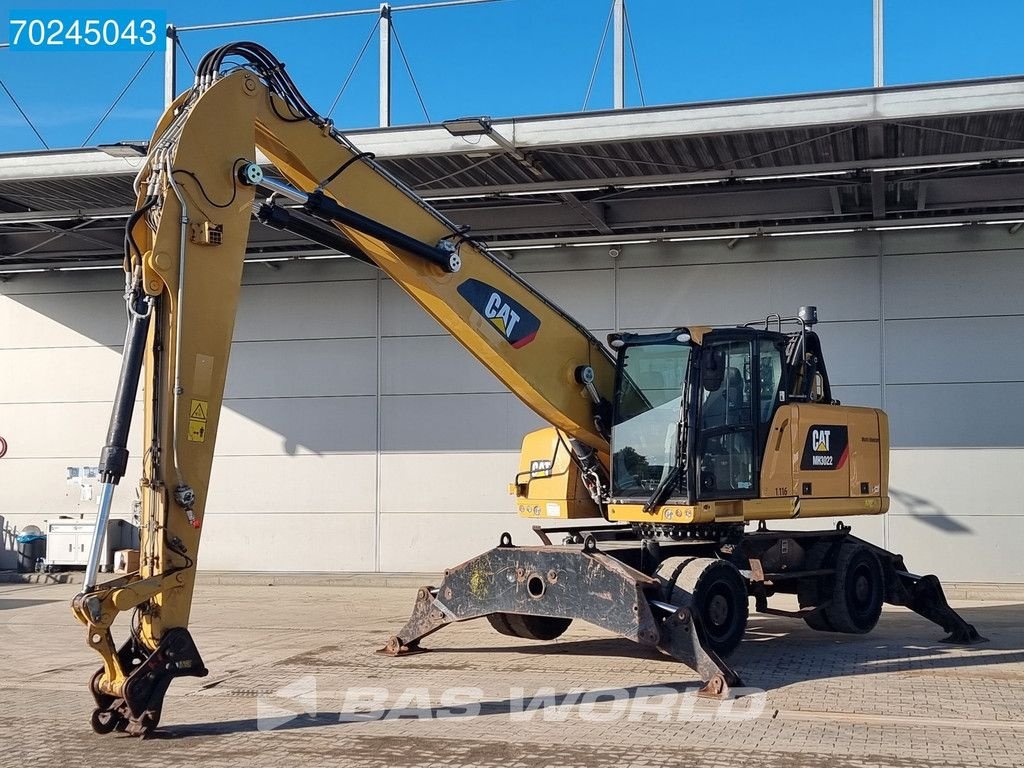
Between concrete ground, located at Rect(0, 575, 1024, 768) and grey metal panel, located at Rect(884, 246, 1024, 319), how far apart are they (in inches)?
207

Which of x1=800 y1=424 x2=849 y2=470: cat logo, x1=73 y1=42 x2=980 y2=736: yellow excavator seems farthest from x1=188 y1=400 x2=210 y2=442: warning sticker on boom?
x1=800 y1=424 x2=849 y2=470: cat logo

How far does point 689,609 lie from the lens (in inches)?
370

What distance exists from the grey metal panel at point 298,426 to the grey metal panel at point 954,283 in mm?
8478

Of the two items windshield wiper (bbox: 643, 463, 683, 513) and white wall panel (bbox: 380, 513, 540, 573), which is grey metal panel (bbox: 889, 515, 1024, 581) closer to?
white wall panel (bbox: 380, 513, 540, 573)

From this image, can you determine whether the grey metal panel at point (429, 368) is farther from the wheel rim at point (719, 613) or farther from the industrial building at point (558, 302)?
the wheel rim at point (719, 613)

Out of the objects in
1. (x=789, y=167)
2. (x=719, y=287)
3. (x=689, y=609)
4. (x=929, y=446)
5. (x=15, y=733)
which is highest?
(x=789, y=167)

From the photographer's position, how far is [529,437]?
12.0 m

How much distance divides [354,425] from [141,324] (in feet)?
37.7

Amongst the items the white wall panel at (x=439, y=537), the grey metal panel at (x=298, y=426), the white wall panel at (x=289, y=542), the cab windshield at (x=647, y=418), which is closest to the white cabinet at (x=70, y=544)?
the white wall panel at (x=289, y=542)

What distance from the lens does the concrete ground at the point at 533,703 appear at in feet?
23.9

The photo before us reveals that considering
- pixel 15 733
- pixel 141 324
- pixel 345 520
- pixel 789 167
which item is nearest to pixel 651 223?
pixel 789 167

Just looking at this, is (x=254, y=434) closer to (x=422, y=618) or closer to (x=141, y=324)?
(x=422, y=618)

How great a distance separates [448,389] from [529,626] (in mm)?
7756

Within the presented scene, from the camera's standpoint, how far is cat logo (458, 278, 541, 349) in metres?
10.1
